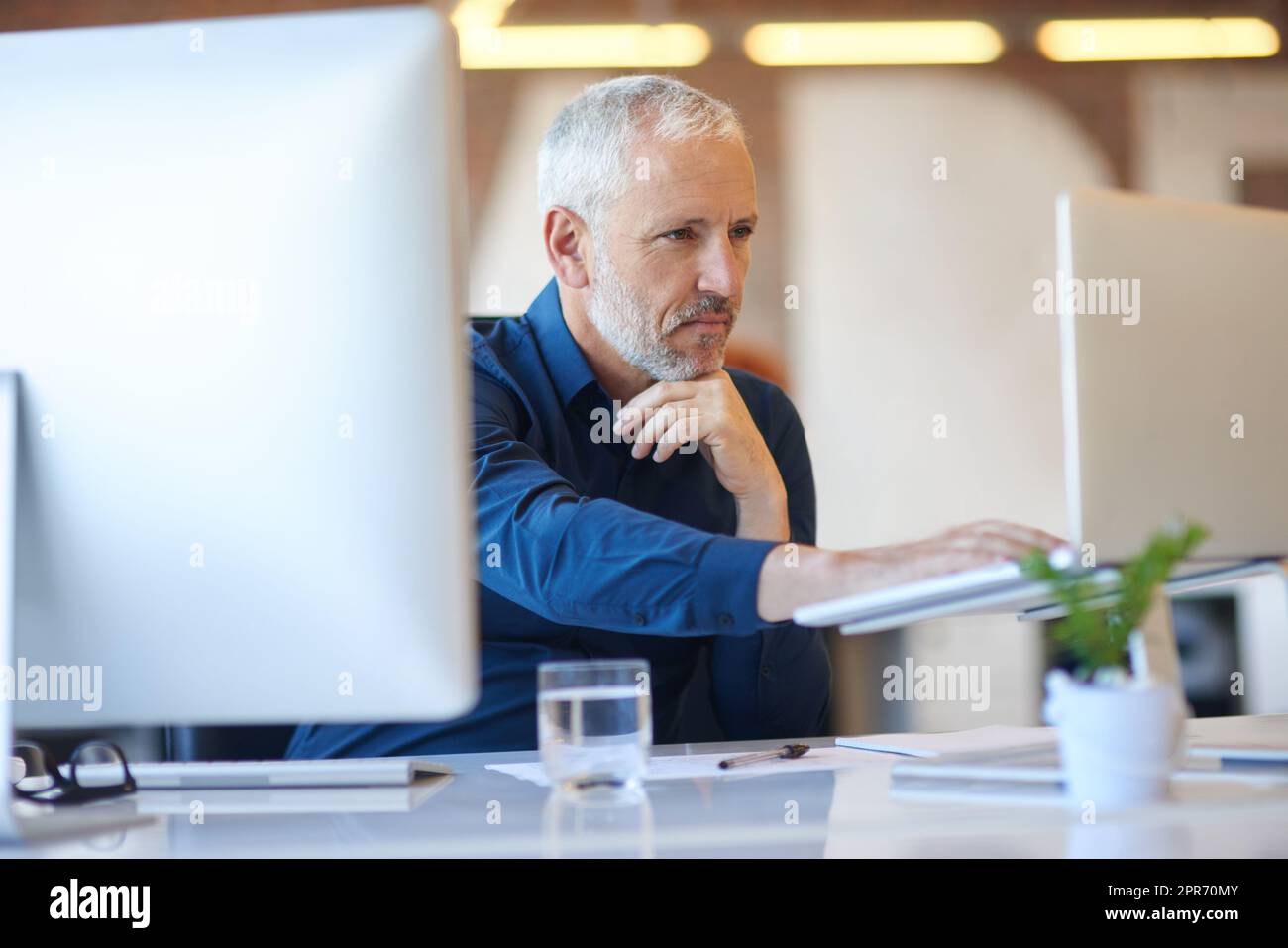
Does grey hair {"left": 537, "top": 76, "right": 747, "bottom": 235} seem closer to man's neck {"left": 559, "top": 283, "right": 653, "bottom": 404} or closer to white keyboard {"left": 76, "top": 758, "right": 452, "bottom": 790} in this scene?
man's neck {"left": 559, "top": 283, "right": 653, "bottom": 404}

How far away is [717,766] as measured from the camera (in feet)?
3.67

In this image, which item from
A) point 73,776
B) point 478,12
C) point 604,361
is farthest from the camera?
point 478,12

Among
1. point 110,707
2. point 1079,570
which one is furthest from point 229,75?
point 1079,570

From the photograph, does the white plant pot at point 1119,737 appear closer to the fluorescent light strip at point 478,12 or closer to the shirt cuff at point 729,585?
the shirt cuff at point 729,585

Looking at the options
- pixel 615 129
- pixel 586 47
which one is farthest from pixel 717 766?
pixel 586 47

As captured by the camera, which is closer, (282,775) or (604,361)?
(282,775)

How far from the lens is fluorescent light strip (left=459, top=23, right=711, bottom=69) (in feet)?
12.8

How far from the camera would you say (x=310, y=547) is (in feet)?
2.52

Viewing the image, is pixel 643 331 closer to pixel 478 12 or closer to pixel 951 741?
pixel 951 741

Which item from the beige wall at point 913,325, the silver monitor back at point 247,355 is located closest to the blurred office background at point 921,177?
the beige wall at point 913,325

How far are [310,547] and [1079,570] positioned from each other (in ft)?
1.63

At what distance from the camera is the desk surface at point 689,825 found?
756 mm

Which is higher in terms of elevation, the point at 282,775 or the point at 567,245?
the point at 567,245

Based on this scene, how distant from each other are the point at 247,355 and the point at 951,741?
813 mm
